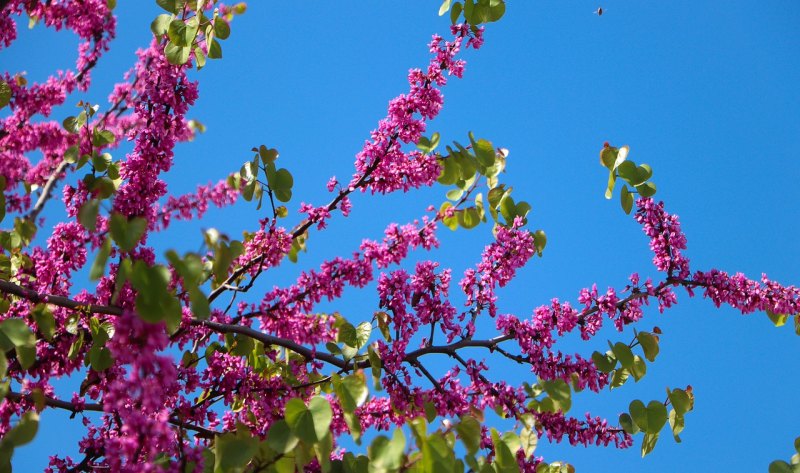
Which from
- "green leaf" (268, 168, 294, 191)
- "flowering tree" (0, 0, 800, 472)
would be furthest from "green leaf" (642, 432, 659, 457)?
"green leaf" (268, 168, 294, 191)

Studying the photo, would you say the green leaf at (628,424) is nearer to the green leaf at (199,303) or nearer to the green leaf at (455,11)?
the green leaf at (455,11)

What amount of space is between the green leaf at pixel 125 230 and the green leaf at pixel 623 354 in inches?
83.1

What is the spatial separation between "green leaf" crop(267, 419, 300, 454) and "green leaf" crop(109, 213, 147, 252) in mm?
704

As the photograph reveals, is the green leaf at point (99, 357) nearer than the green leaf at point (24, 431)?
No

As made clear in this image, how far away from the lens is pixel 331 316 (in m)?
4.18

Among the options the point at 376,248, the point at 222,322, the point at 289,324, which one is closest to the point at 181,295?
the point at 222,322

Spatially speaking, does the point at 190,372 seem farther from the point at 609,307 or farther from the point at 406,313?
the point at 609,307

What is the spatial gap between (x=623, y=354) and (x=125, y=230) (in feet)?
7.17

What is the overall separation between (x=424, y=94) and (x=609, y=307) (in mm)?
1304

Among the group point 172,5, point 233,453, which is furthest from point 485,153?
point 233,453

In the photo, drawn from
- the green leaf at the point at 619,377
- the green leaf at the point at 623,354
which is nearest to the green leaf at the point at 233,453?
the green leaf at the point at 623,354

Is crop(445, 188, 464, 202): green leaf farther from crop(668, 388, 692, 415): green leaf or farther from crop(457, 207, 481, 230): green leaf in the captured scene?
crop(668, 388, 692, 415): green leaf

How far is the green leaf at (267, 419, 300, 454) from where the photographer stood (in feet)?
7.29

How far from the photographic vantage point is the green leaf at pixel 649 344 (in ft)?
11.0
